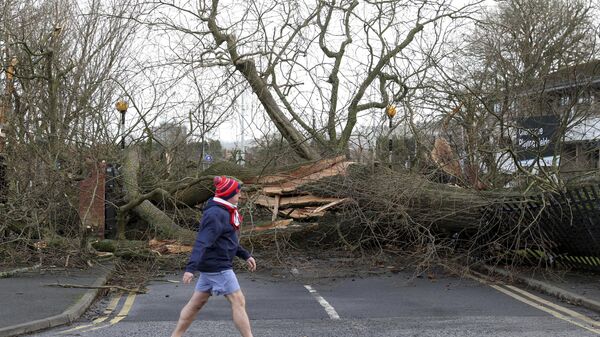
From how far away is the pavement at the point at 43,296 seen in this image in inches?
258

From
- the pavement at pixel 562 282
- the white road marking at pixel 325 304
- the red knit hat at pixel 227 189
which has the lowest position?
the white road marking at pixel 325 304

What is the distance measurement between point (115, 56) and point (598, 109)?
464 inches

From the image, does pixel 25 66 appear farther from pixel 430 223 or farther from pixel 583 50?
pixel 583 50

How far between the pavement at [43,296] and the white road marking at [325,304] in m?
2.92

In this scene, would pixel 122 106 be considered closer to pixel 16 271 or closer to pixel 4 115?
pixel 4 115

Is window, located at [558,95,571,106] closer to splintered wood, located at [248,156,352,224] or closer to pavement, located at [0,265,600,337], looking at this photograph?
pavement, located at [0,265,600,337]

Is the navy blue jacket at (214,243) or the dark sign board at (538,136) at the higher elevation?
the dark sign board at (538,136)

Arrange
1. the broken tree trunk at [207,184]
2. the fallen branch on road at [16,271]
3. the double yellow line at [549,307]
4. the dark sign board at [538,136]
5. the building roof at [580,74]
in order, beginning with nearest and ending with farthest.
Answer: the double yellow line at [549,307] → the fallen branch on road at [16,271] → the building roof at [580,74] → the dark sign board at [538,136] → the broken tree trunk at [207,184]

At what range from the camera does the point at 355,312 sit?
7.56 m

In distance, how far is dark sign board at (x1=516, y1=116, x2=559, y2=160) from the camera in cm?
1108

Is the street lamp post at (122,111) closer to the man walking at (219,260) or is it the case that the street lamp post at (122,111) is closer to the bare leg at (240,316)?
the man walking at (219,260)

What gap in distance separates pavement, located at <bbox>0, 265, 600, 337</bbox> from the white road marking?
2924 mm

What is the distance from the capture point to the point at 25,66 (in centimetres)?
1238

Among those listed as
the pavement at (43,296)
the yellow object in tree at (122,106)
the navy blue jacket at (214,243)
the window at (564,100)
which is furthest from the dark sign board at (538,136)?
the yellow object in tree at (122,106)
